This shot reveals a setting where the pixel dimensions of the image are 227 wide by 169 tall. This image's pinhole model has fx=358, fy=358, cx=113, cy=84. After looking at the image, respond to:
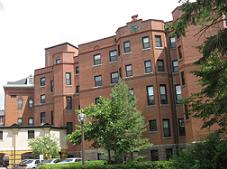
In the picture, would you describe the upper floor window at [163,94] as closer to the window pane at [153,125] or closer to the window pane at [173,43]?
the window pane at [153,125]

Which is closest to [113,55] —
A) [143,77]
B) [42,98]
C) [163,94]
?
[143,77]

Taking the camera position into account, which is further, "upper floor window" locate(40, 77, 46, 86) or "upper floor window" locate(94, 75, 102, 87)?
"upper floor window" locate(40, 77, 46, 86)

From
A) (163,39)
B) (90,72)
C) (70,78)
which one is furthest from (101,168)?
(70,78)

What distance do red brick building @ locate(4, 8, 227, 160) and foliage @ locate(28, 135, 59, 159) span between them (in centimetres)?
459

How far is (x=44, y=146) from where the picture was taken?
47.7m

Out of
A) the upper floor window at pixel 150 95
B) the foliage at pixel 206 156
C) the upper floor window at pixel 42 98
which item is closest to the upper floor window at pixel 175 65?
the upper floor window at pixel 150 95

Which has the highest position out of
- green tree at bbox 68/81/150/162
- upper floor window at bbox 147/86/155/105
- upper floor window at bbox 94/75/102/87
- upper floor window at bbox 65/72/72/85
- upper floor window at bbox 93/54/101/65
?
upper floor window at bbox 93/54/101/65

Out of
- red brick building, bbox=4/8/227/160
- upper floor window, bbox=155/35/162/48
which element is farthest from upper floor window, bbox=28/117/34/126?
upper floor window, bbox=155/35/162/48

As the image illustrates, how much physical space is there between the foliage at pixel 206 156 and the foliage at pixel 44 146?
3572cm

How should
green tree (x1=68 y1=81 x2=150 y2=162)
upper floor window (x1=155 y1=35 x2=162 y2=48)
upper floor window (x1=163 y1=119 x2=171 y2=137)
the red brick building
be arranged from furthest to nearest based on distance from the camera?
upper floor window (x1=155 y1=35 x2=162 y2=48) < upper floor window (x1=163 y1=119 x2=171 y2=137) < the red brick building < green tree (x1=68 y1=81 x2=150 y2=162)

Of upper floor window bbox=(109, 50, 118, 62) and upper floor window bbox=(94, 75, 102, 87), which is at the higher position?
upper floor window bbox=(109, 50, 118, 62)

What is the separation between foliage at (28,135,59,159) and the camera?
47375 mm

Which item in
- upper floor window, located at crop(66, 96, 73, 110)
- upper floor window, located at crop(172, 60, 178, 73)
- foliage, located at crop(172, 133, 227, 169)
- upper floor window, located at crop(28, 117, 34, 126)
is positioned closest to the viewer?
foliage, located at crop(172, 133, 227, 169)

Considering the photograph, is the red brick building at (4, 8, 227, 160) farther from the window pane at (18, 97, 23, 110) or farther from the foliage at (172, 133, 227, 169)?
the foliage at (172, 133, 227, 169)
